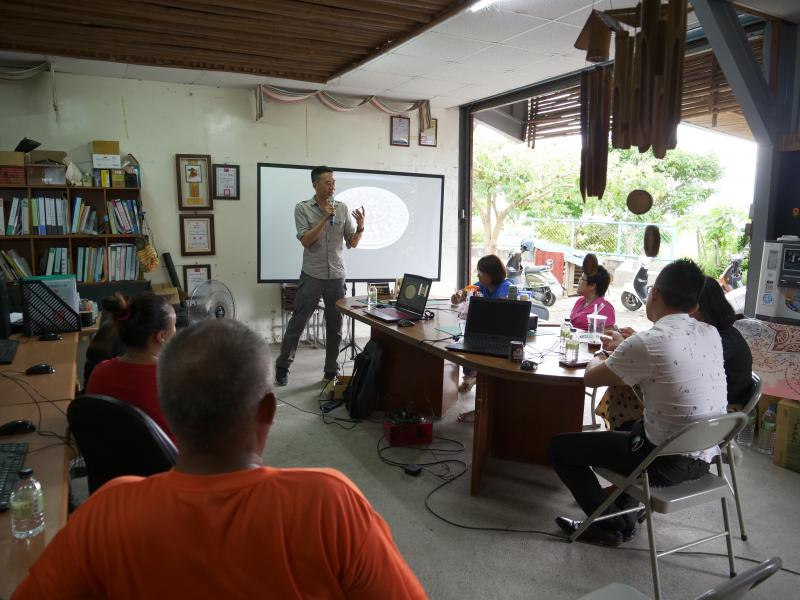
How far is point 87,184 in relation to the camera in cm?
475

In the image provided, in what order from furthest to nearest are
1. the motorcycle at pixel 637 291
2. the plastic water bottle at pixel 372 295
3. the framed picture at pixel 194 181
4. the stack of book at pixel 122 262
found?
the motorcycle at pixel 637 291
the framed picture at pixel 194 181
the stack of book at pixel 122 262
the plastic water bottle at pixel 372 295

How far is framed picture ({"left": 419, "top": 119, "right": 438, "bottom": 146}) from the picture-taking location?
6305 millimetres

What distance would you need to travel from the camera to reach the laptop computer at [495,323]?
2.94m

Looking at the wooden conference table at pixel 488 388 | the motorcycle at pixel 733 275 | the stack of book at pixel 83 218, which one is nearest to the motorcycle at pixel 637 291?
the motorcycle at pixel 733 275

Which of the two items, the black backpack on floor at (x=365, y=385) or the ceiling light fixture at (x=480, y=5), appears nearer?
the ceiling light fixture at (x=480, y=5)

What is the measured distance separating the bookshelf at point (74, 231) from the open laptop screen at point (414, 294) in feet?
8.64

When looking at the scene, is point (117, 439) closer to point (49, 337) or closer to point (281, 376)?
point (49, 337)

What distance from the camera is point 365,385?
378 centimetres

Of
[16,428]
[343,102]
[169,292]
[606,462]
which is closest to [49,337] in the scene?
[16,428]

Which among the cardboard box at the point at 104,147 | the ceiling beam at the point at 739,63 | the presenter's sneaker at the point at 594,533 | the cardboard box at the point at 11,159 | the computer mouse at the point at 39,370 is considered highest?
the ceiling beam at the point at 739,63

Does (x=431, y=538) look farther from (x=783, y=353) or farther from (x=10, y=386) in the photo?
(x=783, y=353)

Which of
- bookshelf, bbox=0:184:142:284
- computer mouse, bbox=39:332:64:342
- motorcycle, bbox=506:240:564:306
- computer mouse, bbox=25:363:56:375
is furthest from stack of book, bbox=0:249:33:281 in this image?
motorcycle, bbox=506:240:564:306

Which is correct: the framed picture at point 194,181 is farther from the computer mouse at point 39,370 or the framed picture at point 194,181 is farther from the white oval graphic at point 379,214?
the computer mouse at point 39,370

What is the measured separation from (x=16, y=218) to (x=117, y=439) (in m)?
4.04
